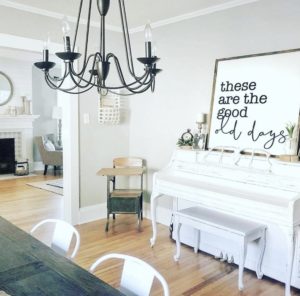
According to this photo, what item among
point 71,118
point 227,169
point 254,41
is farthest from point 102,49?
point 71,118

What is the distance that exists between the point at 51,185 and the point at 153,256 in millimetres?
3374

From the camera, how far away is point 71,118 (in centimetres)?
379

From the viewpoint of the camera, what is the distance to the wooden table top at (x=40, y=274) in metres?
1.24

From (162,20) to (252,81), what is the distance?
4.47 feet

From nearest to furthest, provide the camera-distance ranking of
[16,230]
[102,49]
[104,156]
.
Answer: [102,49] → [16,230] → [104,156]

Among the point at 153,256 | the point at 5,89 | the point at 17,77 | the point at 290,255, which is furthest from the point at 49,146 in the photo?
the point at 290,255

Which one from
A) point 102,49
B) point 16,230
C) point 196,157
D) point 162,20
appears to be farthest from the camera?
point 162,20

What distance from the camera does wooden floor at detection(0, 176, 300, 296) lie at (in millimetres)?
2578

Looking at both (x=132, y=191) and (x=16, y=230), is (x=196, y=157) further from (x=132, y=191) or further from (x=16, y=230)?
(x=16, y=230)

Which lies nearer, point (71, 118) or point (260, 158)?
point (260, 158)

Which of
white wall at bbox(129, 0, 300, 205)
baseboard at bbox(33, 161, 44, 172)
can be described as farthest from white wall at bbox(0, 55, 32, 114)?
white wall at bbox(129, 0, 300, 205)

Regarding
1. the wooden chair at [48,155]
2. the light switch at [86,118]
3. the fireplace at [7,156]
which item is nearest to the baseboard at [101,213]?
the light switch at [86,118]

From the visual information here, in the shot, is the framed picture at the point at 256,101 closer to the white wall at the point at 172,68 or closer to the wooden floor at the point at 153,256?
the white wall at the point at 172,68

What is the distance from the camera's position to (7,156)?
6875 mm
